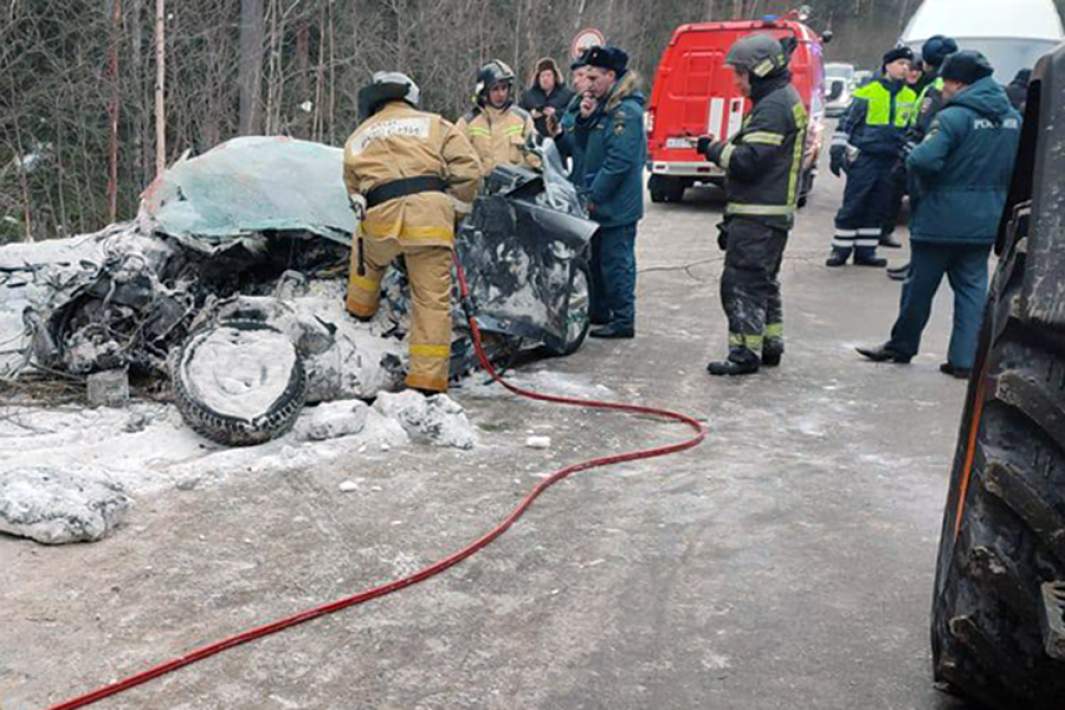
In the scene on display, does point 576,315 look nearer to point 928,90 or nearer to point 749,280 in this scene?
point 749,280

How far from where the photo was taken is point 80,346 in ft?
15.3

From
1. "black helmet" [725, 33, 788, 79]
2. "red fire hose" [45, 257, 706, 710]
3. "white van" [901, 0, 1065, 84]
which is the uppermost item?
"white van" [901, 0, 1065, 84]

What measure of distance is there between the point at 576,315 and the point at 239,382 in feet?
7.93

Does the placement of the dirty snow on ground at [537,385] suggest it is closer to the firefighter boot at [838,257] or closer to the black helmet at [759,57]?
the black helmet at [759,57]

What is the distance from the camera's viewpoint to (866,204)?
9.16 metres

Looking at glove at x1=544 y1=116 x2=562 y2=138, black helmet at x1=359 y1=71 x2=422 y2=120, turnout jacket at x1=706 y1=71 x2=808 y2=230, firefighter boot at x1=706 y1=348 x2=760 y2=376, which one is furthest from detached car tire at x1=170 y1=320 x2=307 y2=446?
glove at x1=544 y1=116 x2=562 y2=138

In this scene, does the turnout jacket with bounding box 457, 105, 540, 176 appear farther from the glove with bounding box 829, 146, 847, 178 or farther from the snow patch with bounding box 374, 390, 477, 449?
the glove with bounding box 829, 146, 847, 178

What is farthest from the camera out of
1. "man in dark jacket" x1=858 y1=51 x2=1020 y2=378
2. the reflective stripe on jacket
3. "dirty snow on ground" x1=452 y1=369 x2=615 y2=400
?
the reflective stripe on jacket

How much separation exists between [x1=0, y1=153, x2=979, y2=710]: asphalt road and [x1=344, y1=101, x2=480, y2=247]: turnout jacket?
0.99m

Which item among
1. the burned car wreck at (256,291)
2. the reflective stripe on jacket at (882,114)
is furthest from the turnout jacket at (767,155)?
the reflective stripe on jacket at (882,114)

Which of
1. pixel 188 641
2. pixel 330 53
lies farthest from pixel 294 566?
pixel 330 53

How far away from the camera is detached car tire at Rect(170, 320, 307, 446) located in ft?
14.0

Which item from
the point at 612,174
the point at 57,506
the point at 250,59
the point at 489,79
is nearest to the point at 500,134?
the point at 489,79

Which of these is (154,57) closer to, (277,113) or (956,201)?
(277,113)
